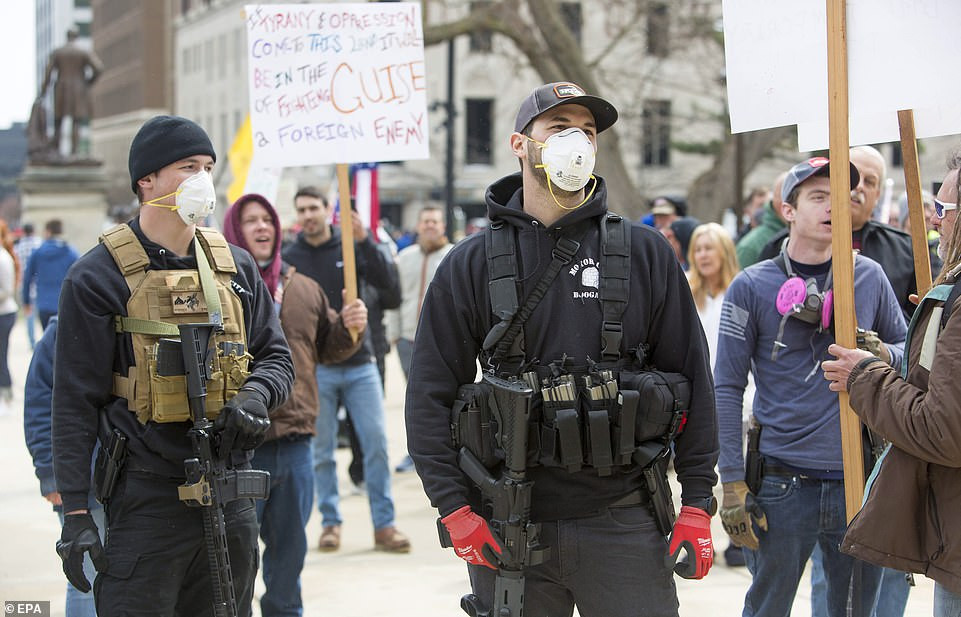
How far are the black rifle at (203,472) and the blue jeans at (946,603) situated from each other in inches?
83.8

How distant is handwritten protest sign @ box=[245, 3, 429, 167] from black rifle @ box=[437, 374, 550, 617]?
2907mm

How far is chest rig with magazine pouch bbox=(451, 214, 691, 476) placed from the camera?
11.1 ft

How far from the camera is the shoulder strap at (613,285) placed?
3.45m

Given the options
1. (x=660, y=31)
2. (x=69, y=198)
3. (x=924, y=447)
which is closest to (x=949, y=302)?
(x=924, y=447)

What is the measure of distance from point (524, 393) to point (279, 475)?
2486 mm

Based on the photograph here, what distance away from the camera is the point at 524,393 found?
3350mm

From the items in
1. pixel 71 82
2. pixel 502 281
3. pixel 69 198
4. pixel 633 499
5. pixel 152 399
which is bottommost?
pixel 633 499

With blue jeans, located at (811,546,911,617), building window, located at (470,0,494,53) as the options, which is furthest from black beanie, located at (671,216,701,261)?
building window, located at (470,0,494,53)

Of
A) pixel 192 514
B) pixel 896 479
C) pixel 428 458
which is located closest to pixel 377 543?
pixel 192 514

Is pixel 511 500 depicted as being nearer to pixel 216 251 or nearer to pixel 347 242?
pixel 216 251

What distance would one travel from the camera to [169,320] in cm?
401

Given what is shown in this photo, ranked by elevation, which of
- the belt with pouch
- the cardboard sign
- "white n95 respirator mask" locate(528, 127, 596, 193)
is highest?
the cardboard sign

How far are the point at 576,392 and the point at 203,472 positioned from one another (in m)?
1.28

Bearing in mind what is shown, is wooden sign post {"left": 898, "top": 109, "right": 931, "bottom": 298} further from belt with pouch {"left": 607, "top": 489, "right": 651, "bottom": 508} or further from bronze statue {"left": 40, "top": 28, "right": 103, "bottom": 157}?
bronze statue {"left": 40, "top": 28, "right": 103, "bottom": 157}
